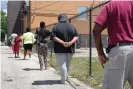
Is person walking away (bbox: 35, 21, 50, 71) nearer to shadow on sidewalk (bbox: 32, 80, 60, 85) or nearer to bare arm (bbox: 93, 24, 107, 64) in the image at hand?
shadow on sidewalk (bbox: 32, 80, 60, 85)

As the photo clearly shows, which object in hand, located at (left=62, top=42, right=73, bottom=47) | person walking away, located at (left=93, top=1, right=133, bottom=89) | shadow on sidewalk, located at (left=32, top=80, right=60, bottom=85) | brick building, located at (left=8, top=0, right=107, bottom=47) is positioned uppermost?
brick building, located at (left=8, top=0, right=107, bottom=47)

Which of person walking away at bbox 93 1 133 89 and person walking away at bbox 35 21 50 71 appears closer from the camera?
person walking away at bbox 93 1 133 89

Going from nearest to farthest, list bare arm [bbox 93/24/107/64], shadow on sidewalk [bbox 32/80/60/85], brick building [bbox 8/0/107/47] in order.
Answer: bare arm [bbox 93/24/107/64] → shadow on sidewalk [bbox 32/80/60/85] → brick building [bbox 8/0/107/47]

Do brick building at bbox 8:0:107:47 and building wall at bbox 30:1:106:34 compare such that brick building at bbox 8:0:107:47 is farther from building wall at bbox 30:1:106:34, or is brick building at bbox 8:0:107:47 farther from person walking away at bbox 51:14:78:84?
person walking away at bbox 51:14:78:84

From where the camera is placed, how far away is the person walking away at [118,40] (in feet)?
14.2

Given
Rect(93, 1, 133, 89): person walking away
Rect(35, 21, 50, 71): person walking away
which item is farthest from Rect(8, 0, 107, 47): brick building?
Rect(93, 1, 133, 89): person walking away

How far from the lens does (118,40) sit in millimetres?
4379

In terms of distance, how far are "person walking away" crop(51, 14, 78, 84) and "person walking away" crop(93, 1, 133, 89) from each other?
4874 mm

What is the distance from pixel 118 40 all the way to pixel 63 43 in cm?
499

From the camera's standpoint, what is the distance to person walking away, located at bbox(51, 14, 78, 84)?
934cm

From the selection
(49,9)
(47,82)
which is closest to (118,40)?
(47,82)

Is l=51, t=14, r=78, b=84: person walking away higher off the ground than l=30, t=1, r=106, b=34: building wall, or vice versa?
l=30, t=1, r=106, b=34: building wall

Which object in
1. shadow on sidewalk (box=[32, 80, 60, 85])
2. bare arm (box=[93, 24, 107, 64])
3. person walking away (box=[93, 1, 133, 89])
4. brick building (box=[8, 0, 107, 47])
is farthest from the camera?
brick building (box=[8, 0, 107, 47])

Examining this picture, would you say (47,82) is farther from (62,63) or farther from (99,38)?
(99,38)
